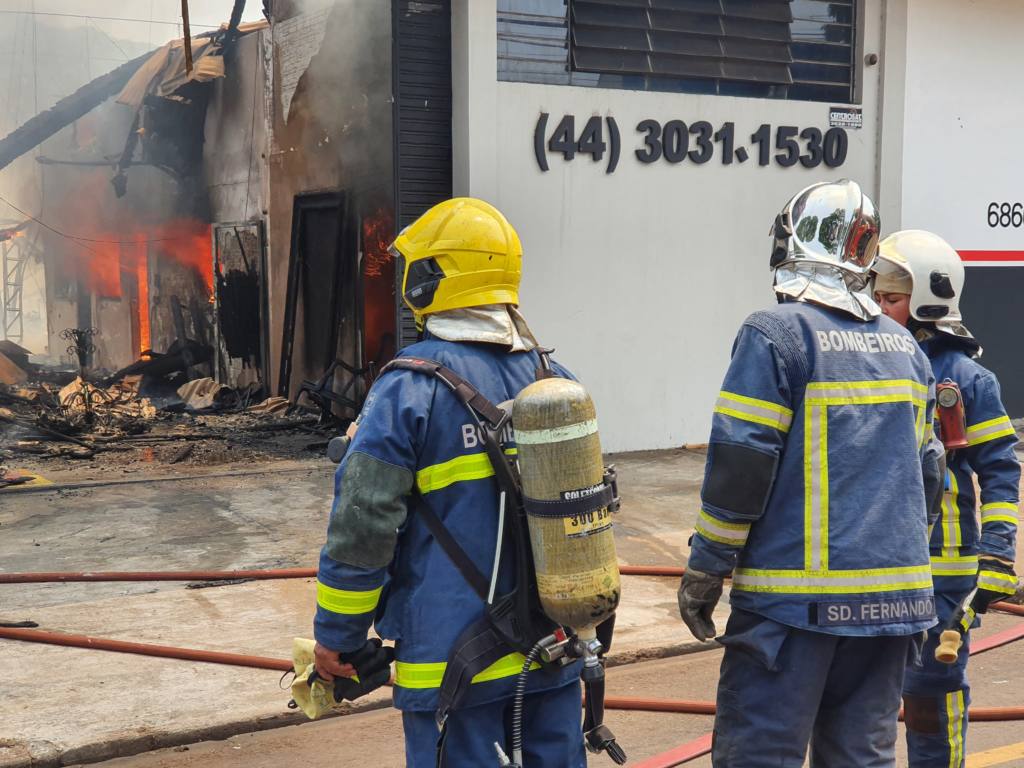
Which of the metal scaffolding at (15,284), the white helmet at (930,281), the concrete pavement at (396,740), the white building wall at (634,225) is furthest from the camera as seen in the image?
the metal scaffolding at (15,284)

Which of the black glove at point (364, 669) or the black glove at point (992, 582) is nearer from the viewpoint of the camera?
the black glove at point (364, 669)

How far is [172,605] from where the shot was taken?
627 centimetres

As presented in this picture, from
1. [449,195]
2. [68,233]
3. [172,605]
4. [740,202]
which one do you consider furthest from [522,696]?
[68,233]

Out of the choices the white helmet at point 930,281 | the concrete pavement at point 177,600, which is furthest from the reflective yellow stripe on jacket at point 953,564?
the concrete pavement at point 177,600

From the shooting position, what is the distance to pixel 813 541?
2.95 meters

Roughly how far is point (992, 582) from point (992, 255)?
1042cm

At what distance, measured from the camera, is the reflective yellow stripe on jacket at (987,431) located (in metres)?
3.81

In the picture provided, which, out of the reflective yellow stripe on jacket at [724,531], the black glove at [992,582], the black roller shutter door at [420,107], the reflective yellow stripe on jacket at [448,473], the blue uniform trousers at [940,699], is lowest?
the blue uniform trousers at [940,699]

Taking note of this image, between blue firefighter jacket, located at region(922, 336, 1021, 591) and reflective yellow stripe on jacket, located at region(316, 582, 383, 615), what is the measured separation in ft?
6.41

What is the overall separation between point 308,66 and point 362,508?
11650mm

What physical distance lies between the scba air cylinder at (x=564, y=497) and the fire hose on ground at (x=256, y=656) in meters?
1.24

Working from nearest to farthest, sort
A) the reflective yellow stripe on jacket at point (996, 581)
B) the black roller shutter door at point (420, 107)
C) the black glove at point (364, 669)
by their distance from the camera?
the black glove at point (364, 669), the reflective yellow stripe on jacket at point (996, 581), the black roller shutter door at point (420, 107)

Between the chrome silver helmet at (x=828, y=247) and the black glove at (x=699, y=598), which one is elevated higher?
the chrome silver helmet at (x=828, y=247)

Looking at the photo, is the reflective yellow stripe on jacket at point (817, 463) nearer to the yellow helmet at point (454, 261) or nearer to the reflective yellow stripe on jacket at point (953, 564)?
the yellow helmet at point (454, 261)
